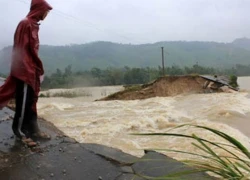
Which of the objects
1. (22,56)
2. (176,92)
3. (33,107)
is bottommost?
(176,92)

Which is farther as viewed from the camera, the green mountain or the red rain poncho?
the green mountain

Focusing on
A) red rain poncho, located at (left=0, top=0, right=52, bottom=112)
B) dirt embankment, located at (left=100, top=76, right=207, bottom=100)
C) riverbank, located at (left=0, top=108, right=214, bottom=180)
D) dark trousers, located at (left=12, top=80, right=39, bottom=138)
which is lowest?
dirt embankment, located at (left=100, top=76, right=207, bottom=100)

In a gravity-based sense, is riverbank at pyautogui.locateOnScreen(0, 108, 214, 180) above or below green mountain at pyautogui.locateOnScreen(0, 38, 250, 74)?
below

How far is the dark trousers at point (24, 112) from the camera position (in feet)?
14.7

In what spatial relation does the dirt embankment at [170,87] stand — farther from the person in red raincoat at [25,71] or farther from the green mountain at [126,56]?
the green mountain at [126,56]

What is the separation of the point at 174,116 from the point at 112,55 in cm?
10619

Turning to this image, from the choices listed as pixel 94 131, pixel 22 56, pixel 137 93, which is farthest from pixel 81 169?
pixel 137 93

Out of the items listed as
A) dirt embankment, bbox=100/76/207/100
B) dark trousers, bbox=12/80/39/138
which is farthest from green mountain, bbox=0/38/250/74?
dark trousers, bbox=12/80/39/138

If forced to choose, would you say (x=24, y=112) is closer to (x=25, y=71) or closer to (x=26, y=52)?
(x=25, y=71)

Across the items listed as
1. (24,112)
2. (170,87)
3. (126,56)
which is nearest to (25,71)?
(24,112)

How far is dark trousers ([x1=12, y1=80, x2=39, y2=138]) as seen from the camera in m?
4.49

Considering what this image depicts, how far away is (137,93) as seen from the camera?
18.8 m

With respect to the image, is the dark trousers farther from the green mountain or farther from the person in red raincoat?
the green mountain

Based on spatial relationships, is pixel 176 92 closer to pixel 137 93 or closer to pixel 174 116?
pixel 137 93
